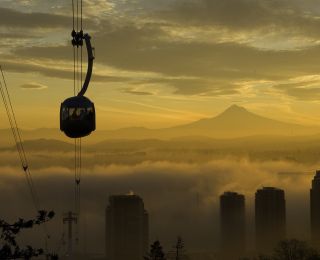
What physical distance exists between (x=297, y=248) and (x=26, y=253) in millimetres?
69077

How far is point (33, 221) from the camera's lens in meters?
34.1

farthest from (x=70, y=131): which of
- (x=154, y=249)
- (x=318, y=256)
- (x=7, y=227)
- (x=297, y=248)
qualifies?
(x=297, y=248)

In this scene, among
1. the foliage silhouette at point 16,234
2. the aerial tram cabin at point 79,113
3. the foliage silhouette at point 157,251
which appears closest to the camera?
the aerial tram cabin at point 79,113

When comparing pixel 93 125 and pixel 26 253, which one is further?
pixel 26 253

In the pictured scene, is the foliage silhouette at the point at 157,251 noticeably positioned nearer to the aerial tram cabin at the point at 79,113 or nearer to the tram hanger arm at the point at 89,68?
the aerial tram cabin at the point at 79,113

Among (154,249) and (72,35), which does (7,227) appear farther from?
(154,249)

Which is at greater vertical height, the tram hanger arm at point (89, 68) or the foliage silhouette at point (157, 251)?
the tram hanger arm at point (89, 68)

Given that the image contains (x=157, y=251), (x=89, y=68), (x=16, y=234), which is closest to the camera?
(x=89, y=68)

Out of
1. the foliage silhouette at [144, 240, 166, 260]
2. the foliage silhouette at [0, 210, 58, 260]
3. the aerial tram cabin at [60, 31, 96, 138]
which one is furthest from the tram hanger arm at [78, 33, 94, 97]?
the foliage silhouette at [144, 240, 166, 260]

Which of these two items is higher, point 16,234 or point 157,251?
point 16,234

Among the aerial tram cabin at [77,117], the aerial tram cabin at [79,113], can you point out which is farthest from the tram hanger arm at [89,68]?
the aerial tram cabin at [77,117]

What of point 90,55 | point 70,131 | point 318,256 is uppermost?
point 90,55

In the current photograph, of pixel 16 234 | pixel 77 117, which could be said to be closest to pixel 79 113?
pixel 77 117

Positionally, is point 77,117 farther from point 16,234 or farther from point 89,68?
point 16,234
